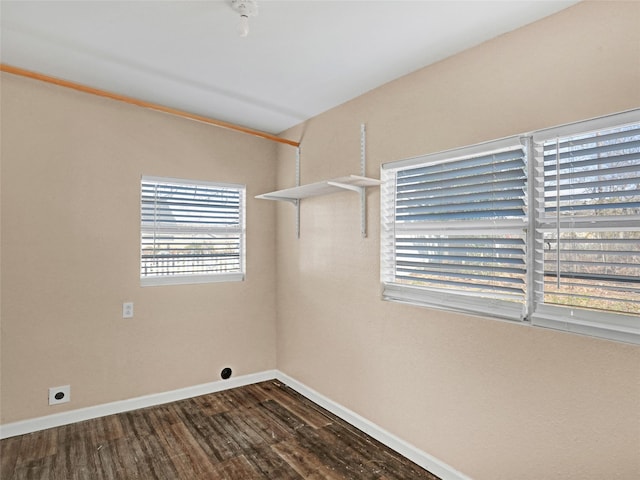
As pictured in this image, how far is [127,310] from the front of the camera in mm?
2932

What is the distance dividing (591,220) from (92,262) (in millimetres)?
3094

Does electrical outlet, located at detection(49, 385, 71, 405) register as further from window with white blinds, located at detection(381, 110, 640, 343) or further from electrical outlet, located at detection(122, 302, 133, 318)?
window with white blinds, located at detection(381, 110, 640, 343)

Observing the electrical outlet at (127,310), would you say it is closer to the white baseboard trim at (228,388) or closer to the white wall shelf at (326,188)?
the white baseboard trim at (228,388)

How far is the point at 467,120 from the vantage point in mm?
2076

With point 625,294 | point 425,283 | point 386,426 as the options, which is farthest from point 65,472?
point 625,294

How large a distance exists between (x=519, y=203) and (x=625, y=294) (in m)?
0.58

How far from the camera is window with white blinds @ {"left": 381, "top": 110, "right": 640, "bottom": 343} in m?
1.55

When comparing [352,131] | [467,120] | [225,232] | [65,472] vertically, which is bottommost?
[65,472]

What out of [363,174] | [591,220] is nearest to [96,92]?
[363,174]

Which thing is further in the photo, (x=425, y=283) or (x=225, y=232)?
(x=225, y=232)

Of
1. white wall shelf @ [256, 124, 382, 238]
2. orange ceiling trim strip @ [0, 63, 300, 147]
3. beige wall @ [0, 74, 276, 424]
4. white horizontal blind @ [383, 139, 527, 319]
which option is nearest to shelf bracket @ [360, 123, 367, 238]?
white wall shelf @ [256, 124, 382, 238]

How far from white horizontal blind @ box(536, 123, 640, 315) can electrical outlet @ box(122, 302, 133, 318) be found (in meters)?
2.78

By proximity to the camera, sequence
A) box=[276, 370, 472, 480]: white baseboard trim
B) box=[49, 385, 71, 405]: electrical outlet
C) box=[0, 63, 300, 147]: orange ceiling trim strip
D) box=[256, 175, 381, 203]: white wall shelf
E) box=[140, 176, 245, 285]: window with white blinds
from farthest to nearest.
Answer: box=[140, 176, 245, 285]: window with white blinds → box=[49, 385, 71, 405]: electrical outlet → box=[256, 175, 381, 203]: white wall shelf → box=[276, 370, 472, 480]: white baseboard trim → box=[0, 63, 300, 147]: orange ceiling trim strip

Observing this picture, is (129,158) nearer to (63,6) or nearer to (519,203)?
(63,6)
